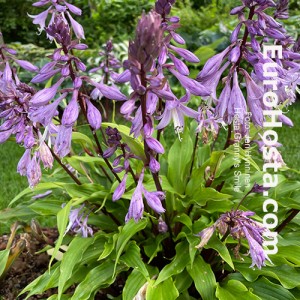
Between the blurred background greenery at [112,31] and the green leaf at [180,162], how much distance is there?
230 centimetres

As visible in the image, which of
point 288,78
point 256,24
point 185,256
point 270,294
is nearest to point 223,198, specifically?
point 185,256

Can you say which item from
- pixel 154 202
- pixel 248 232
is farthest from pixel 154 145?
pixel 248 232

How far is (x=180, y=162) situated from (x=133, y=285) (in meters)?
0.94

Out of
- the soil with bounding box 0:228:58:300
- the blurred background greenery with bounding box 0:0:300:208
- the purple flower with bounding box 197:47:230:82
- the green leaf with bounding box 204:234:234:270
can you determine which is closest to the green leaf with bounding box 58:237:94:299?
the green leaf with bounding box 204:234:234:270

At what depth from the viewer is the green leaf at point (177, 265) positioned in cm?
256

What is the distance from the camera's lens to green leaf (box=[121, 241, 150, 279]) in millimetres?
2547

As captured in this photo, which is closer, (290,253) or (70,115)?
(70,115)

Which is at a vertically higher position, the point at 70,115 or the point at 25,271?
the point at 70,115

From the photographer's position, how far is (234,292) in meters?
2.54

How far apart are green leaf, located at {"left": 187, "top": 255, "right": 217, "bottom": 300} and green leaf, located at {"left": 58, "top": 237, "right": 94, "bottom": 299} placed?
0.62 metres

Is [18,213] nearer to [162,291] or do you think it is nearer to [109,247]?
[109,247]

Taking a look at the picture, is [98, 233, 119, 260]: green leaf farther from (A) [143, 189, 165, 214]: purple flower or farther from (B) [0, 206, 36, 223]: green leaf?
(B) [0, 206, 36, 223]: green leaf

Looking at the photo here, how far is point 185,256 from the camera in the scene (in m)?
2.73

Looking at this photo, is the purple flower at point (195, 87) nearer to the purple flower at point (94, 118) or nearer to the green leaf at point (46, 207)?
the purple flower at point (94, 118)
